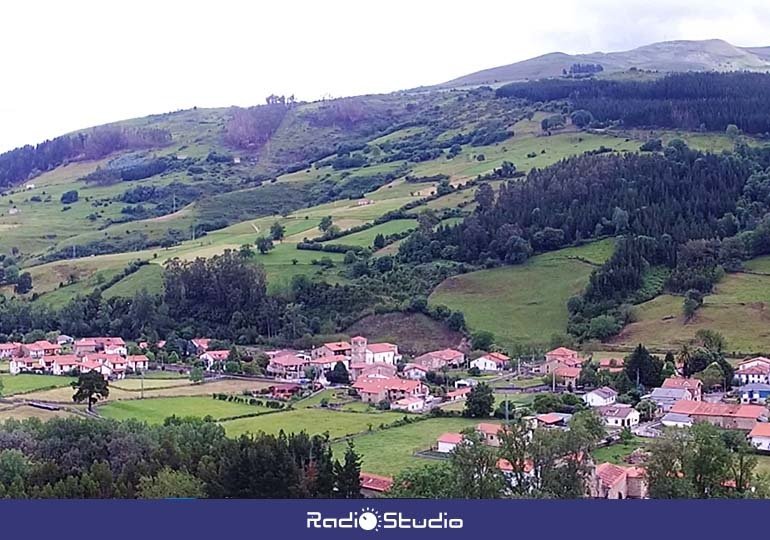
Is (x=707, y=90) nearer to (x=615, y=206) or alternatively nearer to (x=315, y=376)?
(x=615, y=206)

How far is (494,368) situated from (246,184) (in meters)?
25.8

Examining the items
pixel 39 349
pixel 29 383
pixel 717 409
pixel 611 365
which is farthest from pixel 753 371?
pixel 39 349

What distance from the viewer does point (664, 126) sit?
32.1 metres

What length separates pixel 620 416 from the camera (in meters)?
12.2

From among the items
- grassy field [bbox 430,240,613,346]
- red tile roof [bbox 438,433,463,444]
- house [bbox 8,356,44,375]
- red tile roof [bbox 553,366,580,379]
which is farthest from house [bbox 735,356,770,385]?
house [bbox 8,356,44,375]

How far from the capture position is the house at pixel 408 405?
13.6 metres

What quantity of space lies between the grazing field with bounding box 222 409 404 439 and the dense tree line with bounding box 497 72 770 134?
21.4 m

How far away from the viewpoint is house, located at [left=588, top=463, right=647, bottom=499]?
7660mm

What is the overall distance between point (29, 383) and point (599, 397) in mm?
9201

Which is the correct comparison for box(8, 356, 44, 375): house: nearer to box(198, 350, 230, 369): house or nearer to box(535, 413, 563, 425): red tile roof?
box(198, 350, 230, 369): house

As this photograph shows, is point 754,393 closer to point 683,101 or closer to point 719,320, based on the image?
point 719,320

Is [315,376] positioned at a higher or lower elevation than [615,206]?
lower

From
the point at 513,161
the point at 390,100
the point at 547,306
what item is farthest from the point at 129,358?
the point at 390,100

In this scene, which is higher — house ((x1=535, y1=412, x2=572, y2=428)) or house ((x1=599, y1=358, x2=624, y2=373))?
house ((x1=535, y1=412, x2=572, y2=428))
